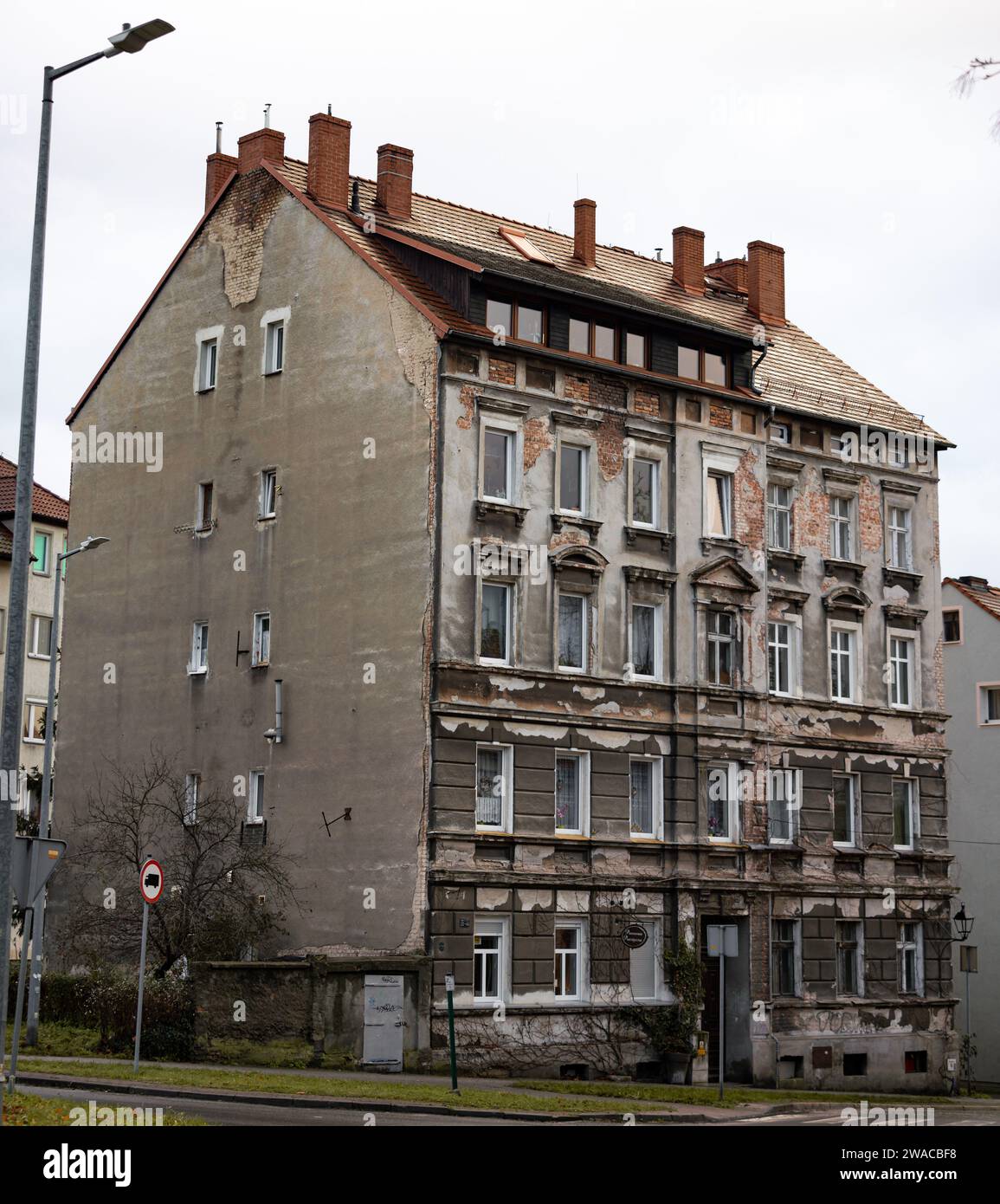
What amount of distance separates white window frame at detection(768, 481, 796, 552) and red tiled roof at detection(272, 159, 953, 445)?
1864mm

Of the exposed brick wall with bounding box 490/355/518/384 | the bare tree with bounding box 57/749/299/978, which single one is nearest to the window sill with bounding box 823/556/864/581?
the exposed brick wall with bounding box 490/355/518/384

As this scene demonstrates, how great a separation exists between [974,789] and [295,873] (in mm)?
26776

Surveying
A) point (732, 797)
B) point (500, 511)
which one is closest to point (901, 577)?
point (732, 797)

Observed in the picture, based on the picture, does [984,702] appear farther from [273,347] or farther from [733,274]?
[273,347]

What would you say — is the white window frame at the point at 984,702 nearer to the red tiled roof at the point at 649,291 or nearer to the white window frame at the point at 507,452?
the red tiled roof at the point at 649,291

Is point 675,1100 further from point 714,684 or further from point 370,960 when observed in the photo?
point 714,684

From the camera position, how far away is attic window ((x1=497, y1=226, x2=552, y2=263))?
1706 inches

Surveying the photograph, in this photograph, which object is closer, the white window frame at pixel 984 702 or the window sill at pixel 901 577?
the window sill at pixel 901 577

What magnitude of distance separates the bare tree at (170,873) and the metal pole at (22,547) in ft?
61.7

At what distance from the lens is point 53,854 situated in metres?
19.1

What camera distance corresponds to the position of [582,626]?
38.4 meters

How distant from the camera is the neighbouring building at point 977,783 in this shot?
55.5 metres

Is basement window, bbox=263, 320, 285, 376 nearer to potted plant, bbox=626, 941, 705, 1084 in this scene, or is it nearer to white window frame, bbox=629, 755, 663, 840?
white window frame, bbox=629, 755, 663, 840

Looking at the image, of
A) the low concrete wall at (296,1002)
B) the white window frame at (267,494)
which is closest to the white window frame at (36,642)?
the white window frame at (267,494)
